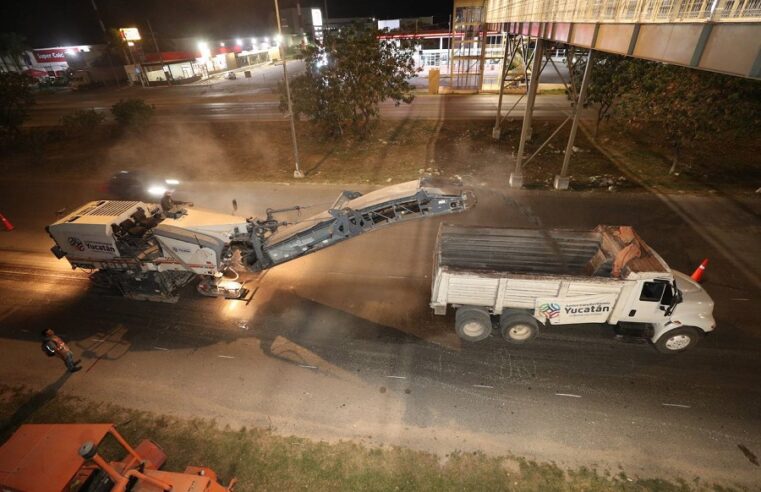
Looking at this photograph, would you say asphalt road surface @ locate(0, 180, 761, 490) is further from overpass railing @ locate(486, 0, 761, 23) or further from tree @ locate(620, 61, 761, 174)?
overpass railing @ locate(486, 0, 761, 23)

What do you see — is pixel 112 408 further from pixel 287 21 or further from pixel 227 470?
pixel 287 21

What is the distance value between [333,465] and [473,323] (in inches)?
174

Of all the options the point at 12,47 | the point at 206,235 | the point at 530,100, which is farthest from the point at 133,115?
the point at 12,47

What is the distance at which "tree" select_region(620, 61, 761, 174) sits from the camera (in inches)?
515

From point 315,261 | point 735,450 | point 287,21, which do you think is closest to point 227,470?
point 315,261

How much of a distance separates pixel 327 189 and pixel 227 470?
42.5 feet

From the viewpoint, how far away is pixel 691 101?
1384 cm

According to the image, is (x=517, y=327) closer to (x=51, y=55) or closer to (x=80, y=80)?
(x=80, y=80)

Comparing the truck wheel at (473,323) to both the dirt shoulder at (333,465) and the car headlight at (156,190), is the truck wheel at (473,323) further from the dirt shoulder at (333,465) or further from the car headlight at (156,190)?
the car headlight at (156,190)

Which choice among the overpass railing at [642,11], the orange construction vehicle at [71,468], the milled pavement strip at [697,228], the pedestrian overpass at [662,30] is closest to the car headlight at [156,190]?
the orange construction vehicle at [71,468]

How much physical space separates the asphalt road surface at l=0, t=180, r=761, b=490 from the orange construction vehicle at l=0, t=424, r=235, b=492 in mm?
2589

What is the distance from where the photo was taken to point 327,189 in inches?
692

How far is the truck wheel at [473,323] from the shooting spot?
343 inches

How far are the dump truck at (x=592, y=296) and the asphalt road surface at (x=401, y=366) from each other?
0.60 m
